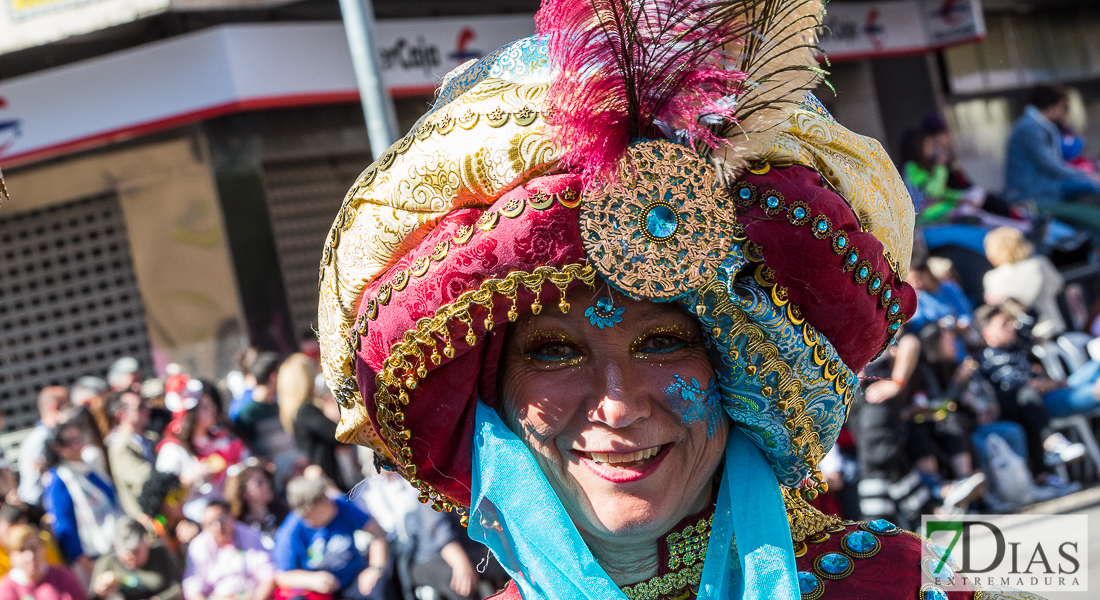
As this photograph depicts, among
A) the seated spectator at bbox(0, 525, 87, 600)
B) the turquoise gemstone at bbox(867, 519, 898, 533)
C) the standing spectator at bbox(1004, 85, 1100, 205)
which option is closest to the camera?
the turquoise gemstone at bbox(867, 519, 898, 533)

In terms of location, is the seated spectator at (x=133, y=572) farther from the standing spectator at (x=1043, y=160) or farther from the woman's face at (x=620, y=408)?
the standing spectator at (x=1043, y=160)

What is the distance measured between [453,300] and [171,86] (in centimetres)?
921

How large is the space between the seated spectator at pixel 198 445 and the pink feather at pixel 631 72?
5.54 metres

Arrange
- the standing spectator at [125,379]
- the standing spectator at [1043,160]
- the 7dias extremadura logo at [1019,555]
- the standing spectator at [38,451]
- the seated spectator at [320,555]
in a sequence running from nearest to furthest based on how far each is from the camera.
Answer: the 7dias extremadura logo at [1019,555], the seated spectator at [320,555], the standing spectator at [38,451], the standing spectator at [125,379], the standing spectator at [1043,160]

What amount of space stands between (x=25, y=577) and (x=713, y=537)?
5172 mm

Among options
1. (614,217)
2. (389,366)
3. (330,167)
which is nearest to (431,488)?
(389,366)

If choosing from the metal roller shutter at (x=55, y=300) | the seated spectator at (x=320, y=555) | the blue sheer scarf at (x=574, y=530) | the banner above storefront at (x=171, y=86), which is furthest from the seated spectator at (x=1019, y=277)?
the metal roller shutter at (x=55, y=300)

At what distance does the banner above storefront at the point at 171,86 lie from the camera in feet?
33.7

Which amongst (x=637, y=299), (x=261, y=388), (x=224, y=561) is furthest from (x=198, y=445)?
(x=637, y=299)

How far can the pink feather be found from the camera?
185 centimetres

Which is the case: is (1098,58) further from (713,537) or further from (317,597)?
(713,537)

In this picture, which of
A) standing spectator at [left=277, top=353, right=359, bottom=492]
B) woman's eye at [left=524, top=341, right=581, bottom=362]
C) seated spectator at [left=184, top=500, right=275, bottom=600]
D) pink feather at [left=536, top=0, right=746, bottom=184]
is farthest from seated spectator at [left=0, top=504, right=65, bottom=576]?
pink feather at [left=536, top=0, right=746, bottom=184]

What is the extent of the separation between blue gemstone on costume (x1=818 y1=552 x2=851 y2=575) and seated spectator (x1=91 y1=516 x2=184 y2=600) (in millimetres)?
5220

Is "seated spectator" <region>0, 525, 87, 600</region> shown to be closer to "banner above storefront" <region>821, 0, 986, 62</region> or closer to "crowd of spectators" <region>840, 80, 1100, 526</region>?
"crowd of spectators" <region>840, 80, 1100, 526</region>
